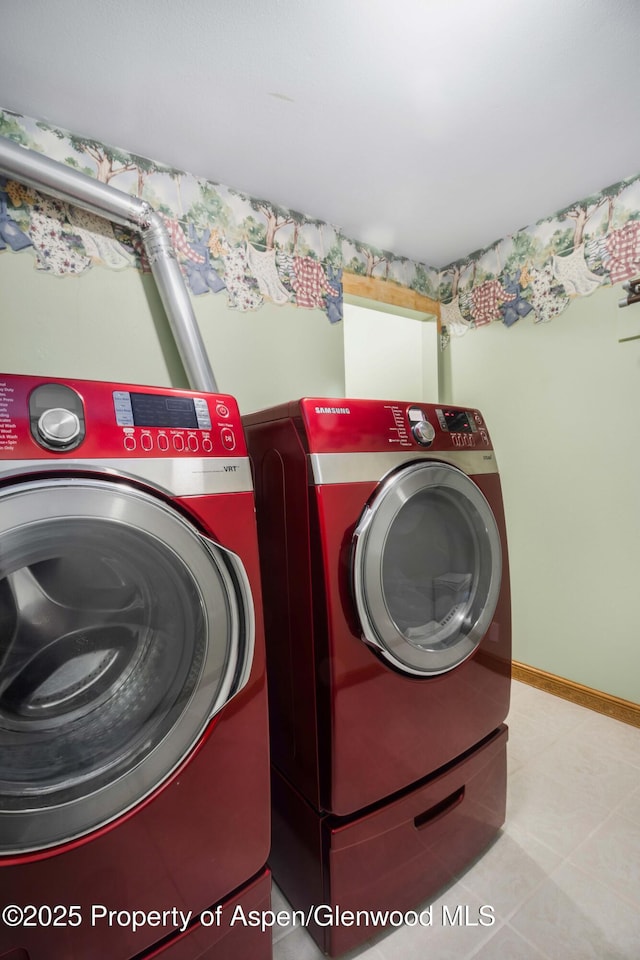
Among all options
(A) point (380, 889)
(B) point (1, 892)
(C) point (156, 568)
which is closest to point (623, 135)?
(C) point (156, 568)

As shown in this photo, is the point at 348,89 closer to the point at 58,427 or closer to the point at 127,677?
the point at 58,427

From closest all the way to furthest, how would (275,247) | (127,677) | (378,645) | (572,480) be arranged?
(127,677)
(378,645)
(275,247)
(572,480)

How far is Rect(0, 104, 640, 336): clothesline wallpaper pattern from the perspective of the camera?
1.42 meters

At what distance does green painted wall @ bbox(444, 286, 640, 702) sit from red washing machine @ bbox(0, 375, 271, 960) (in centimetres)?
171

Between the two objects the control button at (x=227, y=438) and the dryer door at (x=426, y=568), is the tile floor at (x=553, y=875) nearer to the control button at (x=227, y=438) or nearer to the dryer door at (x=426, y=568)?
the dryer door at (x=426, y=568)

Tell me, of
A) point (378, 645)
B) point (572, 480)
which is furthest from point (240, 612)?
point (572, 480)

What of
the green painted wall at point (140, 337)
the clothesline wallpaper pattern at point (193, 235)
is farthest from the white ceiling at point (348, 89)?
the green painted wall at point (140, 337)

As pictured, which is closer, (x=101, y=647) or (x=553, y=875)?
(x=101, y=647)

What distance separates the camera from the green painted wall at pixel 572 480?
185 centimetres

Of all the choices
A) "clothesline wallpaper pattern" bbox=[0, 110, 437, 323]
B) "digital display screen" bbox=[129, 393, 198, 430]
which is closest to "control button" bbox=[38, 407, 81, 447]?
"digital display screen" bbox=[129, 393, 198, 430]

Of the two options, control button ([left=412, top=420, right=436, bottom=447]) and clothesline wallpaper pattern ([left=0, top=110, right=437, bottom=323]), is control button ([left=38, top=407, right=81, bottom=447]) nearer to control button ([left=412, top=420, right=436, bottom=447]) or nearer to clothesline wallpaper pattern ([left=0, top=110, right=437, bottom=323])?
control button ([left=412, top=420, right=436, bottom=447])

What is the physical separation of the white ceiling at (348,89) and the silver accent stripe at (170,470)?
1.14 m

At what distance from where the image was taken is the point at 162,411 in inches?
32.4

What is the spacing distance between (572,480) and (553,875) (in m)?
1.44
